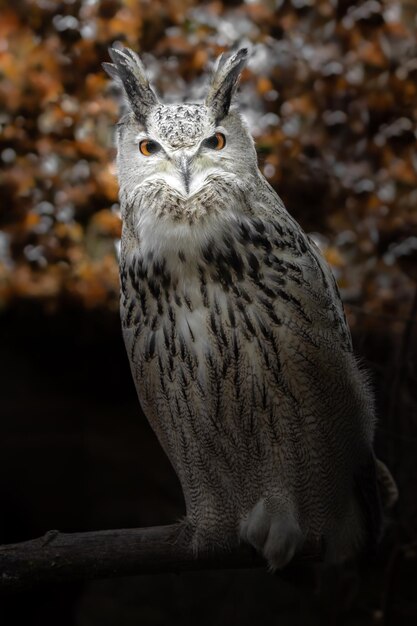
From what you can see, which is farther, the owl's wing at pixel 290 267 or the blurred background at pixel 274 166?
the blurred background at pixel 274 166

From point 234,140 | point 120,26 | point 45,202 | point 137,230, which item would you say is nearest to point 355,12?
point 120,26

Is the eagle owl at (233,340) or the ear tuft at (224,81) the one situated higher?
the ear tuft at (224,81)

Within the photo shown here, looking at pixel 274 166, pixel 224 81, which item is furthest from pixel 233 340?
pixel 274 166

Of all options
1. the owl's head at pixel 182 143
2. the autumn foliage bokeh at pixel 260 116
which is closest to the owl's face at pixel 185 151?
the owl's head at pixel 182 143

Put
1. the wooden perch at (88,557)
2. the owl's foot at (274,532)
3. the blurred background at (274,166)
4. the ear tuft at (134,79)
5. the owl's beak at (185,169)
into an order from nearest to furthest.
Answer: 1. the owl's beak at (185,169)
2. the ear tuft at (134,79)
3. the wooden perch at (88,557)
4. the owl's foot at (274,532)
5. the blurred background at (274,166)

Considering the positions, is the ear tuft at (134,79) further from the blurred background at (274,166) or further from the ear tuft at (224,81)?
the blurred background at (274,166)

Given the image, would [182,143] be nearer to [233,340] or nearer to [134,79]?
[134,79]
